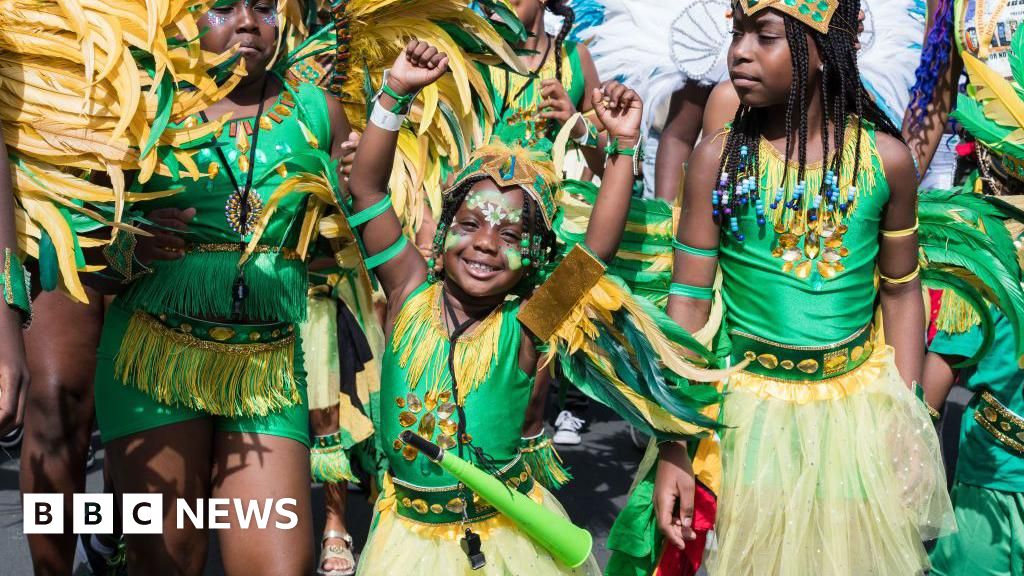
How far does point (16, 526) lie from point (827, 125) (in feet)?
12.6

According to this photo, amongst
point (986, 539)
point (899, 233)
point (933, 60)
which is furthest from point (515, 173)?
point (933, 60)

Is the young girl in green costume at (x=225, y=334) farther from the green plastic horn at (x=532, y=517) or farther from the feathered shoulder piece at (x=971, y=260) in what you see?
the feathered shoulder piece at (x=971, y=260)

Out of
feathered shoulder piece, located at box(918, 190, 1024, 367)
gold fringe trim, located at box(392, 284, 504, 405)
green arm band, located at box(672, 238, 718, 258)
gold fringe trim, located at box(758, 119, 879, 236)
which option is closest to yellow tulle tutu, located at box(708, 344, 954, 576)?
green arm band, located at box(672, 238, 718, 258)

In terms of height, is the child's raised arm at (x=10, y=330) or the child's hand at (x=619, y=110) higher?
the child's hand at (x=619, y=110)

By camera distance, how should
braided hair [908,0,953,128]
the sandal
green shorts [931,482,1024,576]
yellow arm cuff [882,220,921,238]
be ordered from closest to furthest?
yellow arm cuff [882,220,921,238] < green shorts [931,482,1024,576] < braided hair [908,0,953,128] < the sandal

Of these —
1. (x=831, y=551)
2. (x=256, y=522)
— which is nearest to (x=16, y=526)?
(x=256, y=522)

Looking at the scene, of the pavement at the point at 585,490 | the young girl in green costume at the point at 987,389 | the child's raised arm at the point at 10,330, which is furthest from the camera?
the pavement at the point at 585,490

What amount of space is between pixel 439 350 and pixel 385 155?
57cm

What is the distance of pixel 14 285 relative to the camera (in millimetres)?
2949

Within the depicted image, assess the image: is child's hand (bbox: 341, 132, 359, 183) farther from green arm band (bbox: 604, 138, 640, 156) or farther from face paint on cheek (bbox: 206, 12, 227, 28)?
green arm band (bbox: 604, 138, 640, 156)

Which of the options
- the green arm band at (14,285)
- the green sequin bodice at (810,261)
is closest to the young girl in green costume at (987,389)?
the green sequin bodice at (810,261)

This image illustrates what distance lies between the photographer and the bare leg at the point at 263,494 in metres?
3.84

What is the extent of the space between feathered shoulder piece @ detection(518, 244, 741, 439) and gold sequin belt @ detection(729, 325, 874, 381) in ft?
0.53

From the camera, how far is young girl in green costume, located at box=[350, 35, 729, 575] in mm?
3586
